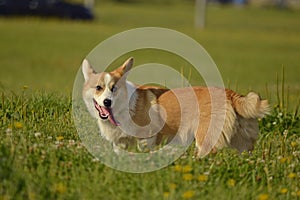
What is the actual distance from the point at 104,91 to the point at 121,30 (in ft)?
103

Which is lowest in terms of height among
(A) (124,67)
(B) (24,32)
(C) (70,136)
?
(B) (24,32)

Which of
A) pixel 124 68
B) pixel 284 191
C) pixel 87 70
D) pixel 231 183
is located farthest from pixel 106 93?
pixel 284 191

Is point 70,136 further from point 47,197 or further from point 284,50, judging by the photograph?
point 284,50

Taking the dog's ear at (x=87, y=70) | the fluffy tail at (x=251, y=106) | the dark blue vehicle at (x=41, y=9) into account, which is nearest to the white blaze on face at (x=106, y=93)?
the dog's ear at (x=87, y=70)

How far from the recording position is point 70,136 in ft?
22.9

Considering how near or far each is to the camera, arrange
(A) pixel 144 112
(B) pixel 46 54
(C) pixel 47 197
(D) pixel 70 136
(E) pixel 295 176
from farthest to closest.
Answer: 1. (B) pixel 46 54
2. (A) pixel 144 112
3. (D) pixel 70 136
4. (E) pixel 295 176
5. (C) pixel 47 197

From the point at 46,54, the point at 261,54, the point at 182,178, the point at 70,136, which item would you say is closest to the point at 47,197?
the point at 182,178

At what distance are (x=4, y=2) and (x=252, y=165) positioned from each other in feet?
131

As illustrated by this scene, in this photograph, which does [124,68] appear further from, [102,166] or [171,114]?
[102,166]

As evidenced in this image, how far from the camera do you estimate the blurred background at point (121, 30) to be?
25.6 meters

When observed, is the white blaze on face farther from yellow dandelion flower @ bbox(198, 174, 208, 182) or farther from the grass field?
yellow dandelion flower @ bbox(198, 174, 208, 182)

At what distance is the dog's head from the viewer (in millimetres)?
7287

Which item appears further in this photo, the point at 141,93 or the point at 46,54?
the point at 46,54

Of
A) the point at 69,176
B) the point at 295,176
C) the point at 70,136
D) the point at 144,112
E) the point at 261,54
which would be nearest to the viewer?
the point at 69,176
